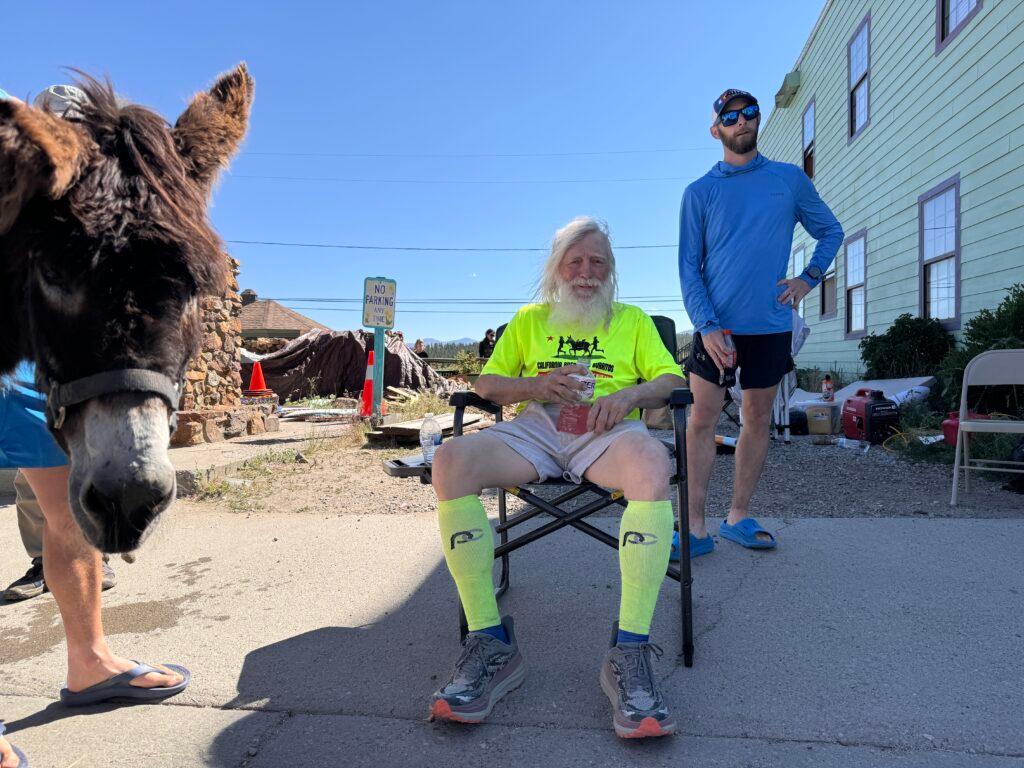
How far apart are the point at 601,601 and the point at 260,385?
9.19 m

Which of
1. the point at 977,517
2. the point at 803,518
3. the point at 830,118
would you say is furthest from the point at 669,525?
the point at 830,118

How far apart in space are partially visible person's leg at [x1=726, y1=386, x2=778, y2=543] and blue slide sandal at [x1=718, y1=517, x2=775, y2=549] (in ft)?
0.06

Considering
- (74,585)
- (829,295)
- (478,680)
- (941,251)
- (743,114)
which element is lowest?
(478,680)

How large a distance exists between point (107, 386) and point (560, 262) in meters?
1.67

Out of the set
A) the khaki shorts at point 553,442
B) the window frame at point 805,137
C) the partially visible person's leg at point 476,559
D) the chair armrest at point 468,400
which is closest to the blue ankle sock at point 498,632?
the partially visible person's leg at point 476,559

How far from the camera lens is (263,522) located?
12.4 feet

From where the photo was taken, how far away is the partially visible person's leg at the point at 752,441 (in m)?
2.91

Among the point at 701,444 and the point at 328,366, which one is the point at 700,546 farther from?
the point at 328,366

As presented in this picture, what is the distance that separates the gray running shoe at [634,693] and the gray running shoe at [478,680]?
28 cm

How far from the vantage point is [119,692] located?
182 centimetres

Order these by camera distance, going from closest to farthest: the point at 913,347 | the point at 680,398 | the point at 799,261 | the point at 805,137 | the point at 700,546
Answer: the point at 680,398 → the point at 700,546 → the point at 913,347 → the point at 805,137 → the point at 799,261

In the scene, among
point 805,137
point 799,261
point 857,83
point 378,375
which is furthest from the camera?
point 799,261

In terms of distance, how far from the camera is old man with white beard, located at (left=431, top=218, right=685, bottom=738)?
172cm

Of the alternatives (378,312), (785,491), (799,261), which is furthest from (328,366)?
(785,491)
